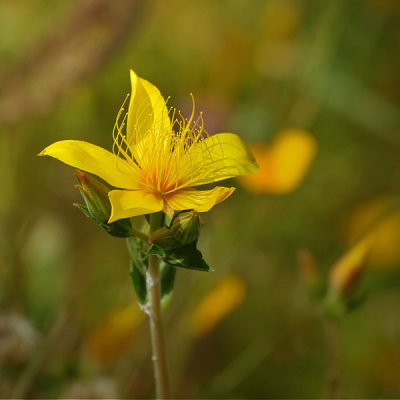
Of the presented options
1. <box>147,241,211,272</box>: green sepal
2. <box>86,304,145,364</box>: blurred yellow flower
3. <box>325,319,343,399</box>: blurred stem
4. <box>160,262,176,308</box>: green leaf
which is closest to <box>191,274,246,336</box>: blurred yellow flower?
<box>86,304,145,364</box>: blurred yellow flower

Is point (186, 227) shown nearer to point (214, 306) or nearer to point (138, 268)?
point (138, 268)

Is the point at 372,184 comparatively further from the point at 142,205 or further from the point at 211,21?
the point at 142,205

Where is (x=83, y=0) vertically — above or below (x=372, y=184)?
above

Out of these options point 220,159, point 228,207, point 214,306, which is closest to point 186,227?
point 220,159

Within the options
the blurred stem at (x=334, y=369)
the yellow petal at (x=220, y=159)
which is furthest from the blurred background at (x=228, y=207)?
the yellow petal at (x=220, y=159)

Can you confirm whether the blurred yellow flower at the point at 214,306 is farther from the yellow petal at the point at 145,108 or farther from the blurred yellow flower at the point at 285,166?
the yellow petal at the point at 145,108

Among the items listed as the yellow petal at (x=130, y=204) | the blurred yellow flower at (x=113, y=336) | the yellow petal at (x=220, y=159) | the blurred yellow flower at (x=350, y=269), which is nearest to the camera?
the yellow petal at (x=130, y=204)

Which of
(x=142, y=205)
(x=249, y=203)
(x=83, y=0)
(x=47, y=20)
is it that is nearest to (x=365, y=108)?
(x=249, y=203)
